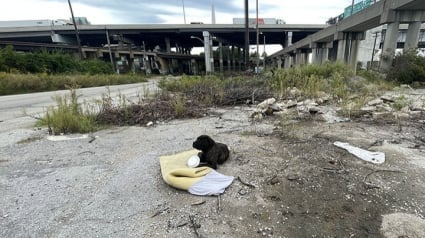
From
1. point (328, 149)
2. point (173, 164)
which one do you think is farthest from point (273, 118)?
point (173, 164)

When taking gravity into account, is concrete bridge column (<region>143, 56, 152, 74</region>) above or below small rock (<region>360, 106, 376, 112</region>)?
above

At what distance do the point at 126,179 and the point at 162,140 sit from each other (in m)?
1.31

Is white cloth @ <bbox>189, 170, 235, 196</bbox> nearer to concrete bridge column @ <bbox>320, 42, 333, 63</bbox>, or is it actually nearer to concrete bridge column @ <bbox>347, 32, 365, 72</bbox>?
concrete bridge column @ <bbox>347, 32, 365, 72</bbox>

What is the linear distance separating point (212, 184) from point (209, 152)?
1.61 feet

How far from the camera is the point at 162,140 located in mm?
3758

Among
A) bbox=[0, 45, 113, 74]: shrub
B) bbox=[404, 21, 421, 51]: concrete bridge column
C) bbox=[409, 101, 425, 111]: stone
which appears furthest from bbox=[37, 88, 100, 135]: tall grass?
bbox=[0, 45, 113, 74]: shrub

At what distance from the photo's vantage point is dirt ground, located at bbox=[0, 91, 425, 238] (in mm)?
1683

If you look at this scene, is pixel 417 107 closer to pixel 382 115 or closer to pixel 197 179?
pixel 382 115

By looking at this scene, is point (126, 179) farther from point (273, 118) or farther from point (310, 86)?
point (310, 86)

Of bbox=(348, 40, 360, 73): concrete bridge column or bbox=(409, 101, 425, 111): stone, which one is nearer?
bbox=(409, 101, 425, 111): stone

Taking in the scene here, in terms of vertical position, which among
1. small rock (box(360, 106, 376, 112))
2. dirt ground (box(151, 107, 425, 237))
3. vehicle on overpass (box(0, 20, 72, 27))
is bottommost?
dirt ground (box(151, 107, 425, 237))

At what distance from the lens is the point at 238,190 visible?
214 centimetres

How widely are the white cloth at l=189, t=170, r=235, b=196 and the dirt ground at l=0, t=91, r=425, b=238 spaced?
6 centimetres

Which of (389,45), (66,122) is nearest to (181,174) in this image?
(66,122)
